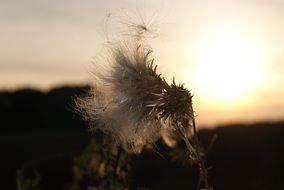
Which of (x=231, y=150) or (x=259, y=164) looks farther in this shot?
(x=231, y=150)

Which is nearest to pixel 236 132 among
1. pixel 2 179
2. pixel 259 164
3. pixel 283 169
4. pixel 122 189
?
pixel 259 164

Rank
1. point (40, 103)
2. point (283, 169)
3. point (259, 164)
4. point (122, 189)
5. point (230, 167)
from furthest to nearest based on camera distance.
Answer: point (40, 103) → point (230, 167) → point (259, 164) → point (283, 169) → point (122, 189)

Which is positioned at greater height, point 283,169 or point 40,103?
point 40,103

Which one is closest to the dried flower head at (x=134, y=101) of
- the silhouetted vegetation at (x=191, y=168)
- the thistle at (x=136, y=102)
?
the thistle at (x=136, y=102)

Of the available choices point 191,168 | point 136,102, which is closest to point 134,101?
point 136,102

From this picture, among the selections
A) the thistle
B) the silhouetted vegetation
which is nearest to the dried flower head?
the thistle

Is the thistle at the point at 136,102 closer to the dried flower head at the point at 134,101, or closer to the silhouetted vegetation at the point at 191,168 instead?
the dried flower head at the point at 134,101

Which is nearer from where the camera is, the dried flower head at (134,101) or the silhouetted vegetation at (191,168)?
the dried flower head at (134,101)

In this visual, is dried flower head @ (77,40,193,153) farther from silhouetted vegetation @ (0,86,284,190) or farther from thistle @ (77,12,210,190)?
silhouetted vegetation @ (0,86,284,190)

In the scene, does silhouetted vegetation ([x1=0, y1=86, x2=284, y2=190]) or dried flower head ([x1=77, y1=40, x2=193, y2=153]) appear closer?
dried flower head ([x1=77, y1=40, x2=193, y2=153])

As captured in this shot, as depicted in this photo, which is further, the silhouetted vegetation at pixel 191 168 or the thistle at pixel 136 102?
the silhouetted vegetation at pixel 191 168

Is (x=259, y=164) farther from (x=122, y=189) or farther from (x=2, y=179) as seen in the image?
(x=122, y=189)
